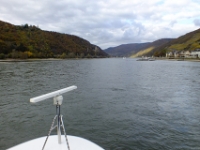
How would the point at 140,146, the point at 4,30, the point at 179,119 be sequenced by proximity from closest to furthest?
1. the point at 140,146
2. the point at 179,119
3. the point at 4,30

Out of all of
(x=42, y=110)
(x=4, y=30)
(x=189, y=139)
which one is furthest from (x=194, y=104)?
(x=4, y=30)

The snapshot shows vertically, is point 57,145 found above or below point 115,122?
above

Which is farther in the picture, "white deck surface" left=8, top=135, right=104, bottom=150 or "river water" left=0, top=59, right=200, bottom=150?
"river water" left=0, top=59, right=200, bottom=150

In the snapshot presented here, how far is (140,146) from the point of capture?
8.96 meters

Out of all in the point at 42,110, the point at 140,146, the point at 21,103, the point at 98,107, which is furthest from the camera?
the point at 21,103

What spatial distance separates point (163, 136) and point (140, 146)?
1.89m

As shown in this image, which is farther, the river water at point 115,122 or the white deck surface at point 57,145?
the river water at point 115,122

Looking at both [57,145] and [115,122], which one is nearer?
[57,145]

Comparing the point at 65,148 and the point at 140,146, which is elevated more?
the point at 65,148

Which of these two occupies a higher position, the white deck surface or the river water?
the white deck surface

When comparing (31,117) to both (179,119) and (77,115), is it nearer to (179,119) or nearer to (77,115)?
(77,115)

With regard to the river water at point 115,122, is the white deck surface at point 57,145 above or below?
above

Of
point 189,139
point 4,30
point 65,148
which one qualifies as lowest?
point 189,139

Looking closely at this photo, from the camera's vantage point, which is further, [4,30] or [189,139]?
[4,30]
